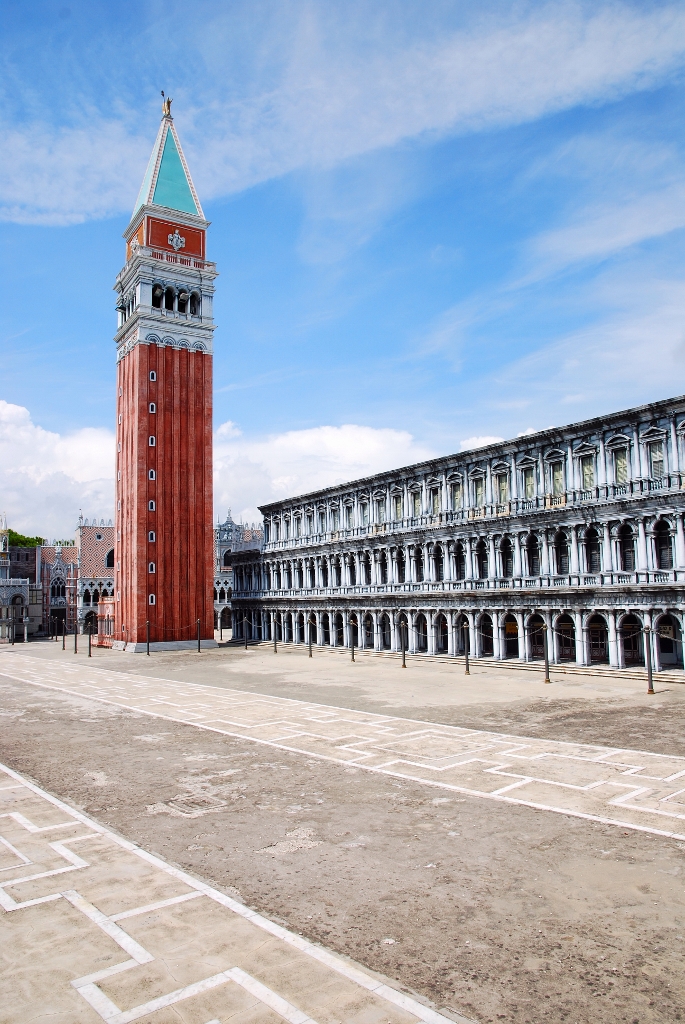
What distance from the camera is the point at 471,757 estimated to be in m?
19.5

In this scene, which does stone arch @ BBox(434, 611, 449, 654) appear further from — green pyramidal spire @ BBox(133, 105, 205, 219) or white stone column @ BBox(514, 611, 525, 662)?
green pyramidal spire @ BBox(133, 105, 205, 219)

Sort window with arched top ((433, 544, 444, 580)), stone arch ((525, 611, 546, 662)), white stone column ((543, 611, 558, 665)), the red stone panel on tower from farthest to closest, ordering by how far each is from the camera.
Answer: the red stone panel on tower → window with arched top ((433, 544, 444, 580)) → stone arch ((525, 611, 546, 662)) → white stone column ((543, 611, 558, 665))

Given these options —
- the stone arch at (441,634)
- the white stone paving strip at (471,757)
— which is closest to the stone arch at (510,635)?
the stone arch at (441,634)

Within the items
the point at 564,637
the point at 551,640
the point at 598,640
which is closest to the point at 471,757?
the point at 564,637

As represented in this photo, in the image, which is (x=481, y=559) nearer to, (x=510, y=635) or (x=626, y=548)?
(x=510, y=635)

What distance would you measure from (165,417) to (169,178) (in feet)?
79.2

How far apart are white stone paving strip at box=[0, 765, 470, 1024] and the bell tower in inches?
2187

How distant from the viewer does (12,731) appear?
81.3 feet

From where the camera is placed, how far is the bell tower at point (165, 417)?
6675 centimetres

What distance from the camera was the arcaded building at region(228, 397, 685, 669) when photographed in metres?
37.9

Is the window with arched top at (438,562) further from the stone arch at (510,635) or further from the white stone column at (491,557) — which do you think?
the stone arch at (510,635)

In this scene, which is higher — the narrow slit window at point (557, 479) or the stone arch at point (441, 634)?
the narrow slit window at point (557, 479)

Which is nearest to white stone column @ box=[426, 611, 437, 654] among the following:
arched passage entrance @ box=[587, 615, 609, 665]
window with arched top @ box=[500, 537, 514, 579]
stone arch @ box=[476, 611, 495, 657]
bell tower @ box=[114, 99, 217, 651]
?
stone arch @ box=[476, 611, 495, 657]

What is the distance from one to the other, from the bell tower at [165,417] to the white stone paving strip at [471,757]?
3569 cm
